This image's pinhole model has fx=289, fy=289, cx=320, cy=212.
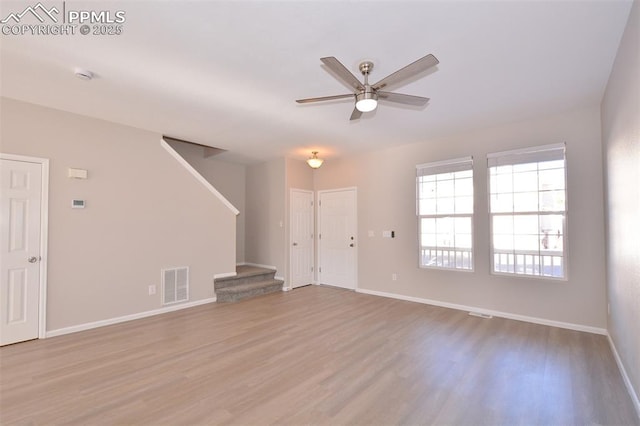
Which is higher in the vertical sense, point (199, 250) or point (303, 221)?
point (303, 221)

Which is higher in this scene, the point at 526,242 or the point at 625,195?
the point at 625,195

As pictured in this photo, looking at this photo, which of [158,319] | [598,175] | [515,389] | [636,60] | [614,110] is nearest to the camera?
[636,60]

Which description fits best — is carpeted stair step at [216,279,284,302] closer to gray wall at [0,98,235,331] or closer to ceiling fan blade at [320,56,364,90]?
gray wall at [0,98,235,331]

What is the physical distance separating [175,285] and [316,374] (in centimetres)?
314

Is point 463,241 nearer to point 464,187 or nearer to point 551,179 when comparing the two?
point 464,187

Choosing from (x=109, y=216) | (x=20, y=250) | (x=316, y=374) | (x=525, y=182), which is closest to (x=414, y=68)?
(x=316, y=374)

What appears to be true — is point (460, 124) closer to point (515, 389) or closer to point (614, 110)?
point (614, 110)

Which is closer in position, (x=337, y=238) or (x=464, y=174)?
(x=464, y=174)

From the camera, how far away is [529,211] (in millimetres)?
4035

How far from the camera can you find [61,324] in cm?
366

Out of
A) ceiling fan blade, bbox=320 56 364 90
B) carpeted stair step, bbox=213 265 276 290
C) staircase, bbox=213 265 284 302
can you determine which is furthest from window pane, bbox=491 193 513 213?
carpeted stair step, bbox=213 265 276 290

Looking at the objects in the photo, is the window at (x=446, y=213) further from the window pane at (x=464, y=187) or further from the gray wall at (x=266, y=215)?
the gray wall at (x=266, y=215)

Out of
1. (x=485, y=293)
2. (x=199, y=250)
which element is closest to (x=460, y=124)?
(x=485, y=293)

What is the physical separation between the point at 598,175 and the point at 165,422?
5210 millimetres
